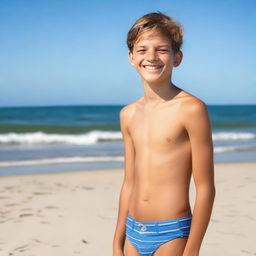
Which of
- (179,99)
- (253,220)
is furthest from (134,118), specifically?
(253,220)

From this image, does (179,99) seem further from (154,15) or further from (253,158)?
(253,158)

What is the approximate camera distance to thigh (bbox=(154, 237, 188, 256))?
2018 millimetres

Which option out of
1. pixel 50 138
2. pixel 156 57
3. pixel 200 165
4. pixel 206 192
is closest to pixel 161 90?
pixel 156 57

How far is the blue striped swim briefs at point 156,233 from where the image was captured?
6.61 feet

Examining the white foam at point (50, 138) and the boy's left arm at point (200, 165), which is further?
the white foam at point (50, 138)

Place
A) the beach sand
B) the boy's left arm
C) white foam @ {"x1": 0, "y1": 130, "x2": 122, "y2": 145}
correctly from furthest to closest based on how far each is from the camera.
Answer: white foam @ {"x1": 0, "y1": 130, "x2": 122, "y2": 145} < the beach sand < the boy's left arm

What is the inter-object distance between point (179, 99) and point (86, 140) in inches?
713

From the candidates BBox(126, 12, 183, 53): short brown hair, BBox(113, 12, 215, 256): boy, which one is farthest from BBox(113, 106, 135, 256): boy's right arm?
BBox(126, 12, 183, 53): short brown hair

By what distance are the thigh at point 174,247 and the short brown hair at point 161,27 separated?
2.74ft

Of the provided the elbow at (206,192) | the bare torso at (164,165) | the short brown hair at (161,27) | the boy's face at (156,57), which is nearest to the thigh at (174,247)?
the bare torso at (164,165)

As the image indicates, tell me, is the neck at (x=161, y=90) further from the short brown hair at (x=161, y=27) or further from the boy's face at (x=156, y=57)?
the short brown hair at (x=161, y=27)

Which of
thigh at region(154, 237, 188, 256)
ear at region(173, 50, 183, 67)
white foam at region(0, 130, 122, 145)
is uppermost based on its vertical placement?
ear at region(173, 50, 183, 67)

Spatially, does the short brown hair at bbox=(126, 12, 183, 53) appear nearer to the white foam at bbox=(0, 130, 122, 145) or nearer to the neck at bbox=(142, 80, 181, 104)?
the neck at bbox=(142, 80, 181, 104)

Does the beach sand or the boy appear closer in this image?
the boy
